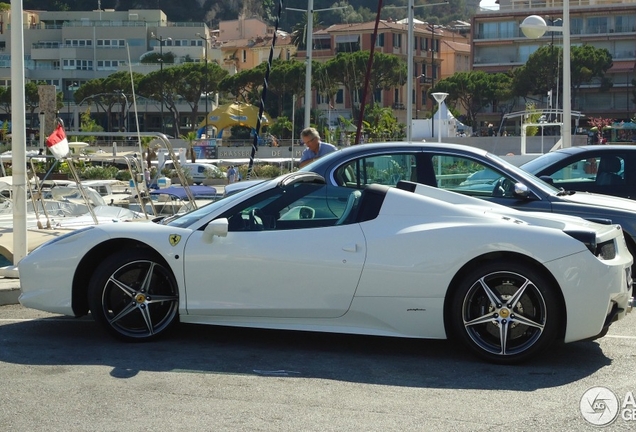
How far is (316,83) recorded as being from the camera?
8394cm

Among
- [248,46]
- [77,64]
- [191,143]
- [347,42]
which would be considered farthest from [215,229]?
[248,46]

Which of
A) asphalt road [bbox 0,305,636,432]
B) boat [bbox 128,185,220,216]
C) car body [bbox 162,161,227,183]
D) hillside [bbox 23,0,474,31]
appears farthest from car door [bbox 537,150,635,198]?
hillside [bbox 23,0,474,31]

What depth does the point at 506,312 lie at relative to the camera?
20.9ft

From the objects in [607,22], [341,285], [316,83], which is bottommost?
[341,285]

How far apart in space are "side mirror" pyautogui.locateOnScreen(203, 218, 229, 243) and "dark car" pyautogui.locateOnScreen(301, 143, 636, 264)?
2.21m

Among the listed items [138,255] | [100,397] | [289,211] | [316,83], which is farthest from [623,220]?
[316,83]

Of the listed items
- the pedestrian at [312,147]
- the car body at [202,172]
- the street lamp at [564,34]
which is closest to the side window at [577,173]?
the pedestrian at [312,147]

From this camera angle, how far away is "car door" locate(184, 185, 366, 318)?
6.65 m

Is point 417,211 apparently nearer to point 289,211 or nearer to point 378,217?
point 378,217

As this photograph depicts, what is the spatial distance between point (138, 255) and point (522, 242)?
2.70 meters

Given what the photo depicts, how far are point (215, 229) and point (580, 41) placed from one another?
9367 cm

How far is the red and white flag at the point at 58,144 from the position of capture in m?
13.3

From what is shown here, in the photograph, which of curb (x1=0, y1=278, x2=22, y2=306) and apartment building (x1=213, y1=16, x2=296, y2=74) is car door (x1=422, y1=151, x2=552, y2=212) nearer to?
curb (x1=0, y1=278, x2=22, y2=306)

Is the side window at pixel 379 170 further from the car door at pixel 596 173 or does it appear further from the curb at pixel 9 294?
the curb at pixel 9 294
